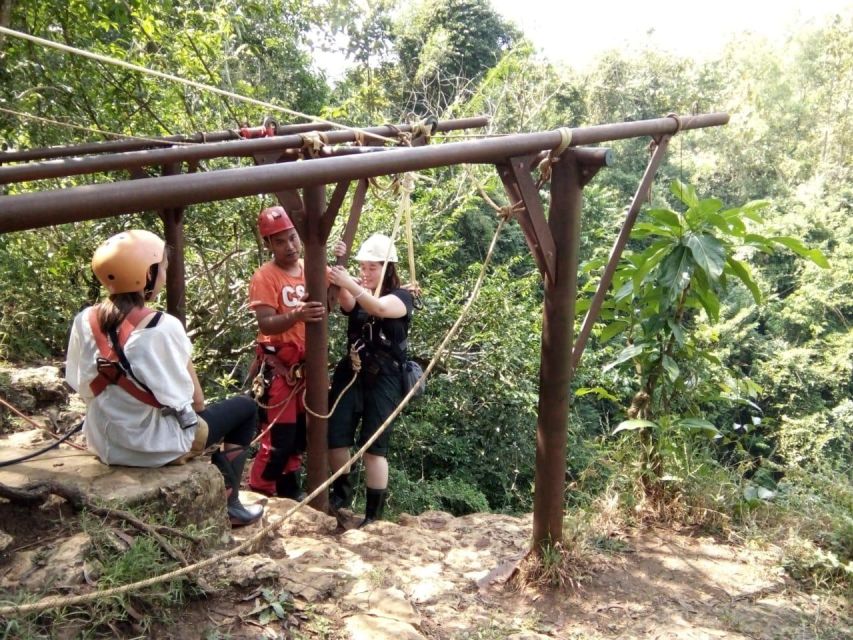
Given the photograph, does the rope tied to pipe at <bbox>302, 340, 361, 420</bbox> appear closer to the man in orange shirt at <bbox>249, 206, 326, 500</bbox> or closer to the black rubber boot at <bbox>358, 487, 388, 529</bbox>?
the man in orange shirt at <bbox>249, 206, 326, 500</bbox>

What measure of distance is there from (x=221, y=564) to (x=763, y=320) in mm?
18244

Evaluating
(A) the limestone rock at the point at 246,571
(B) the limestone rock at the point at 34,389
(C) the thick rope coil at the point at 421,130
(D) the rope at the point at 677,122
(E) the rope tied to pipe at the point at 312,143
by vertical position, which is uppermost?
(D) the rope at the point at 677,122

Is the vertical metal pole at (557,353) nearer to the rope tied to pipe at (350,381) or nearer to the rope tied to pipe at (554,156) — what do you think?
the rope tied to pipe at (554,156)

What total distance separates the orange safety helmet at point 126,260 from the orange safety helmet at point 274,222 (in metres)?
1.50

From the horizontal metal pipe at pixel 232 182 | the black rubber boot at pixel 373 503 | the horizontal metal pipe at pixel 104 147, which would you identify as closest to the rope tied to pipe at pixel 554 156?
the horizontal metal pipe at pixel 232 182

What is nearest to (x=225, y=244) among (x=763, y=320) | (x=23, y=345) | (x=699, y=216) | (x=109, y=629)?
(x=23, y=345)

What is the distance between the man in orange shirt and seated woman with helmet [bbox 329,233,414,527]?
0.83 feet

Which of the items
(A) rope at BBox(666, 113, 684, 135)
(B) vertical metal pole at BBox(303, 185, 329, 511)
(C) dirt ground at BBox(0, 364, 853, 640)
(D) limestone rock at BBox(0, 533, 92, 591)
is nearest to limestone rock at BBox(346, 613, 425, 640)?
(C) dirt ground at BBox(0, 364, 853, 640)

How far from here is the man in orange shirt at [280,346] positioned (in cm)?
403

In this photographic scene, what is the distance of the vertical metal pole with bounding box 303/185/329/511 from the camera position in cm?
377

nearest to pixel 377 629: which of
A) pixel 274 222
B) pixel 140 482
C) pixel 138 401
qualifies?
pixel 140 482

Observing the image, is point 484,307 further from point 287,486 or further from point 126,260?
point 126,260

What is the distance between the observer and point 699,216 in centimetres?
389

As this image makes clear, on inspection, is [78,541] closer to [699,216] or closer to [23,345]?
[699,216]
